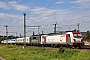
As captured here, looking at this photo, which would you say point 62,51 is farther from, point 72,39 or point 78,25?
point 78,25

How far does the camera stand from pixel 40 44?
5969 cm

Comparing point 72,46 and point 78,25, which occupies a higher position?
point 78,25

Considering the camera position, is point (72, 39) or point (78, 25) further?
point (78, 25)

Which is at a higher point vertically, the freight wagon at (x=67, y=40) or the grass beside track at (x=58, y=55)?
the freight wagon at (x=67, y=40)

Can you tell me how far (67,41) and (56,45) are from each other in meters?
7.83

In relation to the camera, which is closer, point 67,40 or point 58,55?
point 58,55

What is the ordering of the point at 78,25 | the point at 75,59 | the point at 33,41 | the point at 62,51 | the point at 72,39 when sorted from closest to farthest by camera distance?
the point at 75,59
the point at 62,51
the point at 72,39
the point at 78,25
the point at 33,41

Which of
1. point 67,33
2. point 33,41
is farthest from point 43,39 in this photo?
point 67,33

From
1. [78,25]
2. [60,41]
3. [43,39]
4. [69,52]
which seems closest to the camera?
[69,52]

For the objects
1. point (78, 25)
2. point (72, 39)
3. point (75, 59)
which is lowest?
point (75, 59)

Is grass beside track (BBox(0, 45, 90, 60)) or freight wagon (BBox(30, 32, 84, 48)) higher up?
freight wagon (BBox(30, 32, 84, 48))

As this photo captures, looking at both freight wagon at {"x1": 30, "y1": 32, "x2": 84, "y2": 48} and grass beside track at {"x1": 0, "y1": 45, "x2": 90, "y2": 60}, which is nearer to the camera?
grass beside track at {"x1": 0, "y1": 45, "x2": 90, "y2": 60}

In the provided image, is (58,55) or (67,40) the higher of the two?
(67,40)

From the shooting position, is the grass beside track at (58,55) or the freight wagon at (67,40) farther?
the freight wagon at (67,40)
